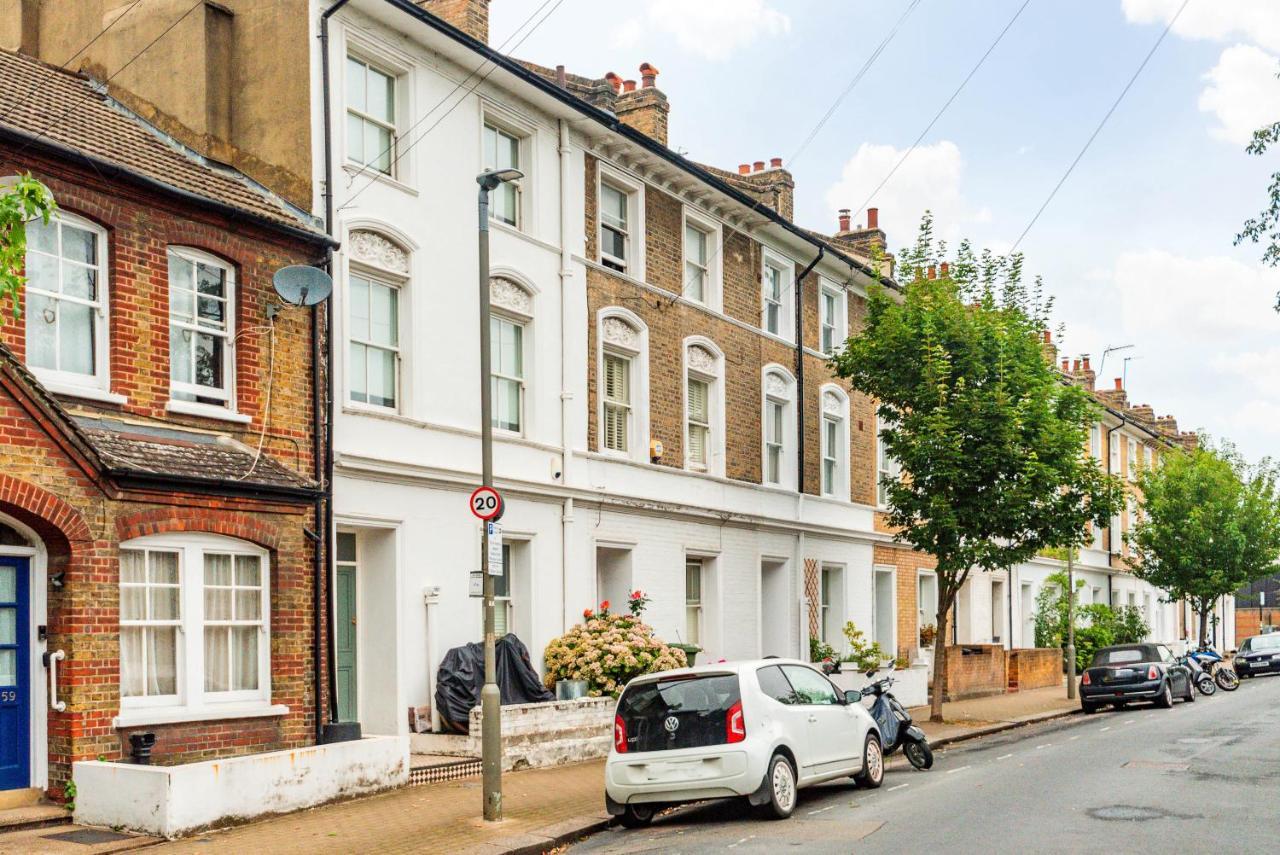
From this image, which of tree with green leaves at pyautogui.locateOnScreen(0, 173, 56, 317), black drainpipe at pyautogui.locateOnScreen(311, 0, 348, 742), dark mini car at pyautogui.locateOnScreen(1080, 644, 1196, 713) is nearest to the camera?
tree with green leaves at pyautogui.locateOnScreen(0, 173, 56, 317)

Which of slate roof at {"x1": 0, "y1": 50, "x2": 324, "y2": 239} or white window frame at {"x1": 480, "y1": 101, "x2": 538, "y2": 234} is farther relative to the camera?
white window frame at {"x1": 480, "y1": 101, "x2": 538, "y2": 234}

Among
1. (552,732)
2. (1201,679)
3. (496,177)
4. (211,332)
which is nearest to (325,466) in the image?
(211,332)

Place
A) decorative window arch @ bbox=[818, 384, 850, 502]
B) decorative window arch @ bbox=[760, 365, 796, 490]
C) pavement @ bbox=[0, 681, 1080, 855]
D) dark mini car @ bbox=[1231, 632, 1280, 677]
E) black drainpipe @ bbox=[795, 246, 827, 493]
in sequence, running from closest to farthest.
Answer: pavement @ bbox=[0, 681, 1080, 855], decorative window arch @ bbox=[760, 365, 796, 490], black drainpipe @ bbox=[795, 246, 827, 493], decorative window arch @ bbox=[818, 384, 850, 502], dark mini car @ bbox=[1231, 632, 1280, 677]

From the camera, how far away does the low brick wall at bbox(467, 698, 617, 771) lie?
56.9 ft

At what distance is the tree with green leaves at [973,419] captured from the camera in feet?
81.1

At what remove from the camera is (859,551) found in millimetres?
31609

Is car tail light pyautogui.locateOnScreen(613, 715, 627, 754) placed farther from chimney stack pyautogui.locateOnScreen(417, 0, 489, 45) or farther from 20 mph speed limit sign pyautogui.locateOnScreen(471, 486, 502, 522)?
chimney stack pyautogui.locateOnScreen(417, 0, 489, 45)

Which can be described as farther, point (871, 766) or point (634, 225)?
point (634, 225)

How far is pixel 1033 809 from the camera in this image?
13.1 m

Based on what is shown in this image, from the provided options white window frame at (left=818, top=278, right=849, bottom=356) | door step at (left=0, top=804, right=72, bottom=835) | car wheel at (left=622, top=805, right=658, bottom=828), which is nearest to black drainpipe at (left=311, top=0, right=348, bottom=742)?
door step at (left=0, top=804, right=72, bottom=835)

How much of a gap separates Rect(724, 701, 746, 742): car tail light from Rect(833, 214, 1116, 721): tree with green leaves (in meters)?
12.3

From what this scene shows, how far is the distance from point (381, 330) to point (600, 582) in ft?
22.4

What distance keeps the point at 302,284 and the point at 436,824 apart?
19.5 ft

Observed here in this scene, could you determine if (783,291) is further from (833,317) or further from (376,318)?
(376,318)
